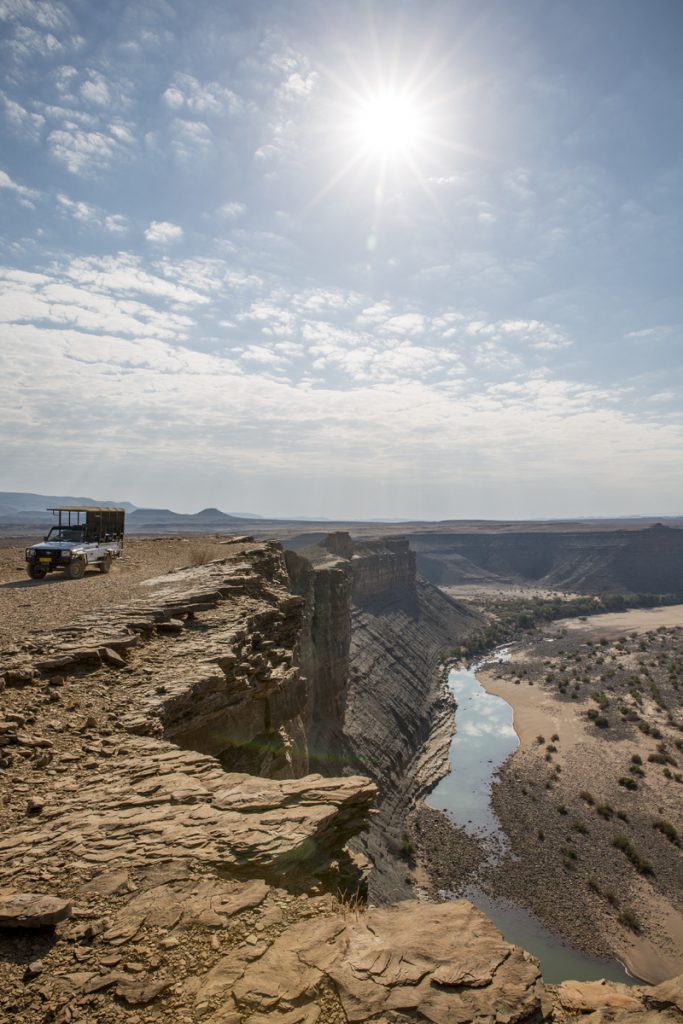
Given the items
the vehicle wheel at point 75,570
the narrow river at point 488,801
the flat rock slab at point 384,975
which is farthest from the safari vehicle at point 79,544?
the narrow river at point 488,801

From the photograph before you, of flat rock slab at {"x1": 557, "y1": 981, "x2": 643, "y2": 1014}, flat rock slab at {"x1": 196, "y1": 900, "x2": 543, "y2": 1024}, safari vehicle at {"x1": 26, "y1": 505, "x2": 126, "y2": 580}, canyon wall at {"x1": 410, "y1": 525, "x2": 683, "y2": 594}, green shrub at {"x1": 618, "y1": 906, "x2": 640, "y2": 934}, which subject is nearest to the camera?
flat rock slab at {"x1": 196, "y1": 900, "x2": 543, "y2": 1024}

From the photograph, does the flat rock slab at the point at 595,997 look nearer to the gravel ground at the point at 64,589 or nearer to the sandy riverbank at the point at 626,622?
the gravel ground at the point at 64,589

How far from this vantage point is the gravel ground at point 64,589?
381 inches

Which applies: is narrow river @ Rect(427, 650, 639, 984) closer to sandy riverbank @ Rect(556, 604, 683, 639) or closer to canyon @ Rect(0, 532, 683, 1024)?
canyon @ Rect(0, 532, 683, 1024)

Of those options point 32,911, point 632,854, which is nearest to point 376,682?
point 632,854

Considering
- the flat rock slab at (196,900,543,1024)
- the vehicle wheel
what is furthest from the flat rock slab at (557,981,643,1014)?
the vehicle wheel

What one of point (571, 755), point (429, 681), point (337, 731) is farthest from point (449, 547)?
point (337, 731)

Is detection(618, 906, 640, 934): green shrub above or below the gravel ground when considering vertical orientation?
below

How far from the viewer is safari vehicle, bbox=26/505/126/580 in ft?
51.6

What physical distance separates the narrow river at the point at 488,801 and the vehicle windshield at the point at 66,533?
20.5 metres

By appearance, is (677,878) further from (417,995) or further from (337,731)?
(417,995)

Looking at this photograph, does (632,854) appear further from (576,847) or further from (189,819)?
(189,819)

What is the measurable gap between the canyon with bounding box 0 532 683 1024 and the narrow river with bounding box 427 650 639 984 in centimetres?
1731

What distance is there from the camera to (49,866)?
Answer: 437 centimetres
